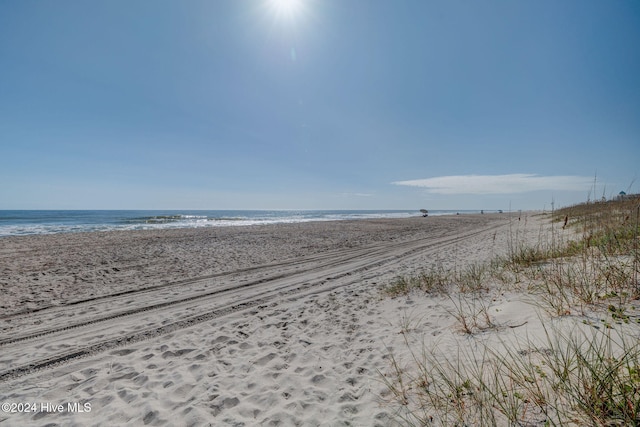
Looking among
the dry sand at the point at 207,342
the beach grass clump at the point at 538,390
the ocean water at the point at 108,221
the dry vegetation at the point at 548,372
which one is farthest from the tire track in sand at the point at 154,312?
the ocean water at the point at 108,221

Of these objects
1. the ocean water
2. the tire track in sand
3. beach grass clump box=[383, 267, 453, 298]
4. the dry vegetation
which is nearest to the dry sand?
the tire track in sand

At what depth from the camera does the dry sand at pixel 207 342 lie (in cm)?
315

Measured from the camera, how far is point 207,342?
4816mm

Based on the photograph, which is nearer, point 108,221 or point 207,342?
point 207,342

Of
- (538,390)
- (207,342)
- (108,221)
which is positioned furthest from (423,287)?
(108,221)

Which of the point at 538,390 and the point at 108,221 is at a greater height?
the point at 538,390

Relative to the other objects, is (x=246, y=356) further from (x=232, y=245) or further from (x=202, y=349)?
(x=232, y=245)

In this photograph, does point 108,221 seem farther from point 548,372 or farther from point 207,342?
point 548,372

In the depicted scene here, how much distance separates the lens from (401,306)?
5934 mm

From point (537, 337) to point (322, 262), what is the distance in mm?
8746

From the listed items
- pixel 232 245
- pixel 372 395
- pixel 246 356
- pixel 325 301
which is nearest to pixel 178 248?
pixel 232 245

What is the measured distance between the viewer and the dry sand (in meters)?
3.15

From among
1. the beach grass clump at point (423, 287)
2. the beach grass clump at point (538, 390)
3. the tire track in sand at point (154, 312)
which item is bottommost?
the tire track in sand at point (154, 312)

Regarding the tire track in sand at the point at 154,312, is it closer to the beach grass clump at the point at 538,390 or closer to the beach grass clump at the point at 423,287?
the beach grass clump at the point at 423,287
